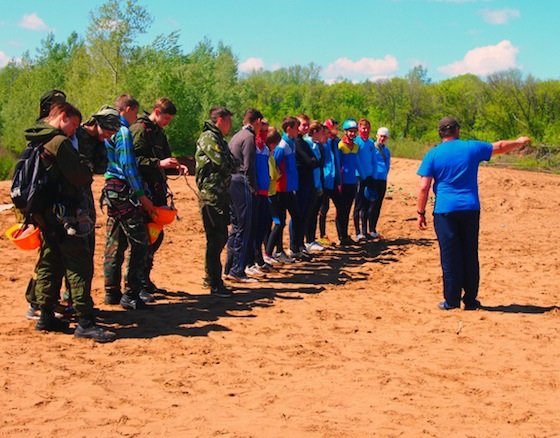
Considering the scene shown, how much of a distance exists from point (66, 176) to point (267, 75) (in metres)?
105

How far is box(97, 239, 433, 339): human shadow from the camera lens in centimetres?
686

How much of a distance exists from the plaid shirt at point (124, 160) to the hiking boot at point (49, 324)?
1375 millimetres

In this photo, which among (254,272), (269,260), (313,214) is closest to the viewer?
(254,272)

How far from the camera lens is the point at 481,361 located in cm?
611

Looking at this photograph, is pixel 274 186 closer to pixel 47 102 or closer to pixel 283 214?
pixel 283 214

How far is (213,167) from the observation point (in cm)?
788

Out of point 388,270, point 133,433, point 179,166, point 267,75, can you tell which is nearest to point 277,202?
point 388,270

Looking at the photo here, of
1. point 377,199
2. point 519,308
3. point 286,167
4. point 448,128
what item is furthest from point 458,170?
point 377,199

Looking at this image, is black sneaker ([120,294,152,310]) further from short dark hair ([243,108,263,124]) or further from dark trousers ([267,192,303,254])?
dark trousers ([267,192,303,254])

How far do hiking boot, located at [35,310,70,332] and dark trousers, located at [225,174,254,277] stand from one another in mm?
2681

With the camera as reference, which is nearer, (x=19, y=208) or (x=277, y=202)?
(x=19, y=208)

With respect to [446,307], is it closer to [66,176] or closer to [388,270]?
[388,270]

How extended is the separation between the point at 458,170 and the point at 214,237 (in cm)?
274

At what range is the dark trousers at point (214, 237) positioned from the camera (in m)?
7.90
